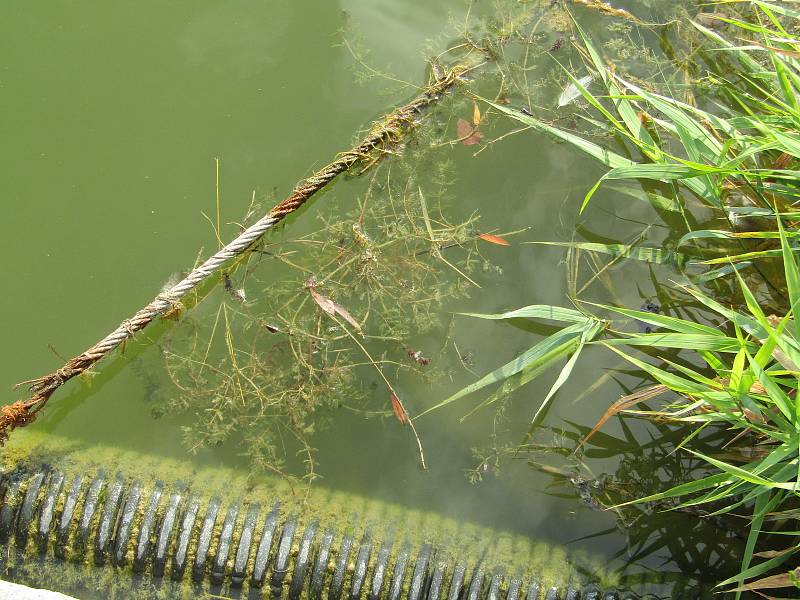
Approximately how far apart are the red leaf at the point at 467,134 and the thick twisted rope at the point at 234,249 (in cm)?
18

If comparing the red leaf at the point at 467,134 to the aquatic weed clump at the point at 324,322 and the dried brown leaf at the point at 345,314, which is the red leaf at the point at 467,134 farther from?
the dried brown leaf at the point at 345,314

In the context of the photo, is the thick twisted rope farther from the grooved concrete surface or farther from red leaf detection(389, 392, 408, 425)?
red leaf detection(389, 392, 408, 425)

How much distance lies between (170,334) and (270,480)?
0.77 meters

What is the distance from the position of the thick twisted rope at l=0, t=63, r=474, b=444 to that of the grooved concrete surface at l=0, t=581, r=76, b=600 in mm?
551

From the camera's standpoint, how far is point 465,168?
2898 millimetres

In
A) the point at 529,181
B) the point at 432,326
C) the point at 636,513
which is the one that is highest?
the point at 529,181

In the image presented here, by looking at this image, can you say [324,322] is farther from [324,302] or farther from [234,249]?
[234,249]

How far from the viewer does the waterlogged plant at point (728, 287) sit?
77.4 inches

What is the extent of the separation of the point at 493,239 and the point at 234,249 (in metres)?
1.10

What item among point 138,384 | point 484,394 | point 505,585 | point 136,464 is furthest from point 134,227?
point 505,585

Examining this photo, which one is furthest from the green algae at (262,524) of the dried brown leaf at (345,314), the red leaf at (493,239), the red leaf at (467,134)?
the red leaf at (467,134)

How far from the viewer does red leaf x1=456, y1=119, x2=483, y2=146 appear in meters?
2.91

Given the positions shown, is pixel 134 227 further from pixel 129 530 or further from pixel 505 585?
pixel 505 585

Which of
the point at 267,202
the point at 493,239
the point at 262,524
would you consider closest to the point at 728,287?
the point at 493,239
